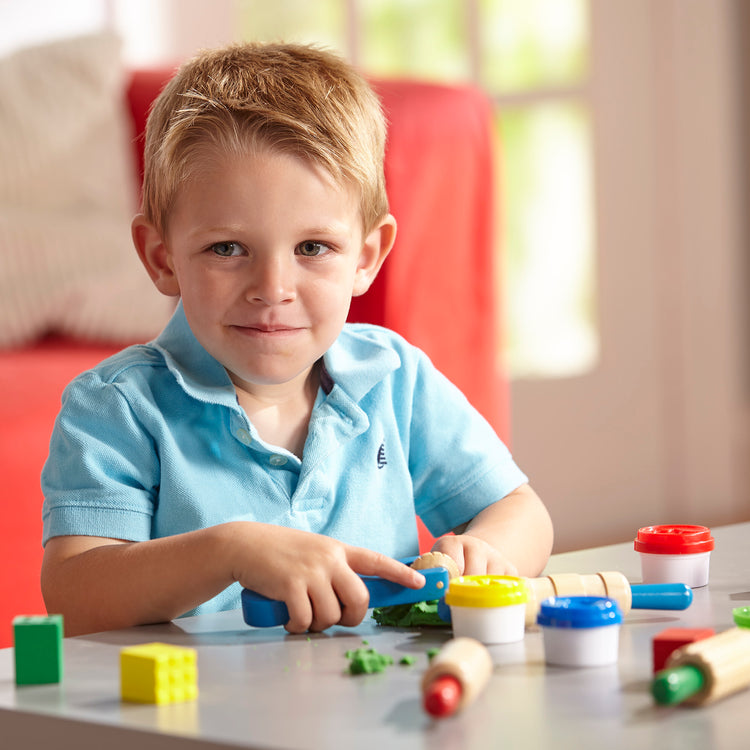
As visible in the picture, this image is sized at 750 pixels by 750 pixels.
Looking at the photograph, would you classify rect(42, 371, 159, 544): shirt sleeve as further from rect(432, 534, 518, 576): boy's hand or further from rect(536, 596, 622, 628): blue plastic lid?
rect(536, 596, 622, 628): blue plastic lid

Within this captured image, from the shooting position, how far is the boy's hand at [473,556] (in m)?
0.73

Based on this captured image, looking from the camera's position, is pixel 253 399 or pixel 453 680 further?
pixel 253 399

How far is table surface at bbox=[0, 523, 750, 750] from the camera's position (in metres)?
0.43

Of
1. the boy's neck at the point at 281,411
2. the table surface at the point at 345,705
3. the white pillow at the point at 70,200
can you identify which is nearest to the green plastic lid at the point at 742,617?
the table surface at the point at 345,705

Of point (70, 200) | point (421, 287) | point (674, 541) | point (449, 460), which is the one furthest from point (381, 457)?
point (70, 200)

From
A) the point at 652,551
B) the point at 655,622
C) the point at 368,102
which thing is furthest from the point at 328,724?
the point at 368,102

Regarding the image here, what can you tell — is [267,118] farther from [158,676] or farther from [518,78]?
[518,78]

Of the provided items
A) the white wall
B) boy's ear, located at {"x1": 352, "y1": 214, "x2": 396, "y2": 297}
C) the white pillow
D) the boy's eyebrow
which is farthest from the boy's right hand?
the white wall

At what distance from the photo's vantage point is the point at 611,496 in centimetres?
281

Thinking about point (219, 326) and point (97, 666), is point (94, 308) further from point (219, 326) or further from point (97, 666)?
point (97, 666)

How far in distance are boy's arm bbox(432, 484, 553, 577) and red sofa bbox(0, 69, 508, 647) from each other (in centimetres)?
58

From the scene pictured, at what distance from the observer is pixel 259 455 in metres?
0.84

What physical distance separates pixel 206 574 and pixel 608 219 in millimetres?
2226

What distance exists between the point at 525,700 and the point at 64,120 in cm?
151
